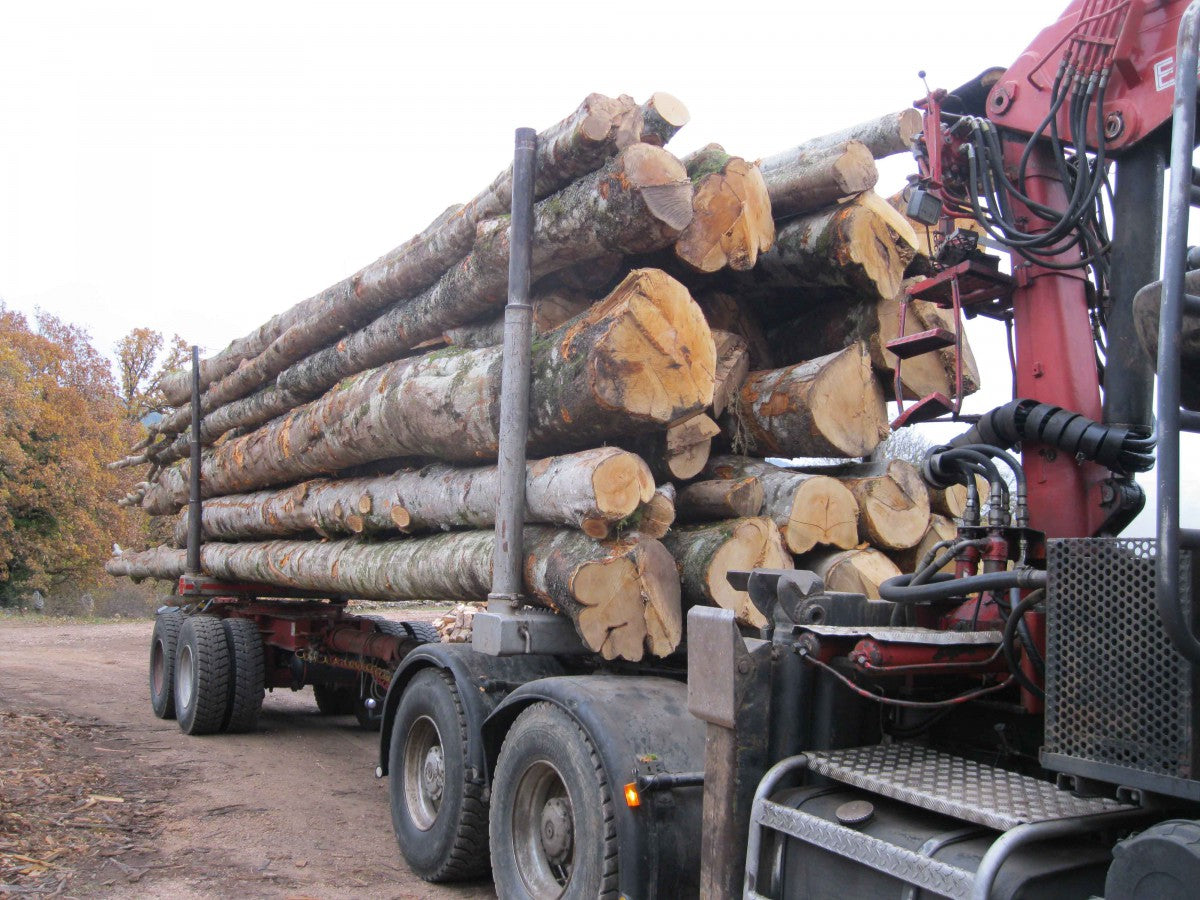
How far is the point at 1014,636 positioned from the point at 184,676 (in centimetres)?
845

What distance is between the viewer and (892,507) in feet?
16.0

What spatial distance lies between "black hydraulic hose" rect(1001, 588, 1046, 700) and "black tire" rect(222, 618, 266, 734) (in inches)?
301

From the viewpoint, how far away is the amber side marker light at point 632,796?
363 cm

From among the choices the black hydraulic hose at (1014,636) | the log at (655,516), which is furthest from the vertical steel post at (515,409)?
the black hydraulic hose at (1014,636)

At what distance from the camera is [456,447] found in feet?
18.7

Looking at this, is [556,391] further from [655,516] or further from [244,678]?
[244,678]

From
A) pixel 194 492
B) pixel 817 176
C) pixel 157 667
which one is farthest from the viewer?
pixel 194 492

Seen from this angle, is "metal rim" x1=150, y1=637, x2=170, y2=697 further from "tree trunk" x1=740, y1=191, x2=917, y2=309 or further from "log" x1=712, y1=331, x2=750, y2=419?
"tree trunk" x1=740, y1=191, x2=917, y2=309

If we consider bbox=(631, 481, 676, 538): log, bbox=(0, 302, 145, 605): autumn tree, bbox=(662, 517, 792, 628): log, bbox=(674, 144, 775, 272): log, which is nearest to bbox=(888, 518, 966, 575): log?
bbox=(662, 517, 792, 628): log

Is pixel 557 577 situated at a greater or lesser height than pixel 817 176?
lesser

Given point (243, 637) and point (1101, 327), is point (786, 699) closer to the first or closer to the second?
point (1101, 327)

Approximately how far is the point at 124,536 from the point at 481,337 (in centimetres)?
2981

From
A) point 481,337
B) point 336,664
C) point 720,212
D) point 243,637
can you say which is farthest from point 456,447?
point 243,637

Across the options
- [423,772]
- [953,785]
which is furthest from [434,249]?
[953,785]
